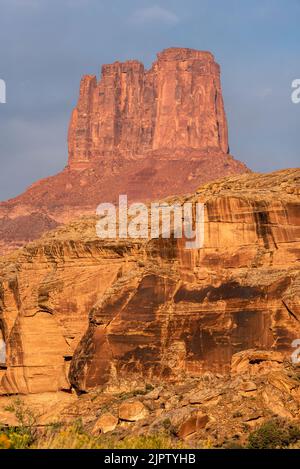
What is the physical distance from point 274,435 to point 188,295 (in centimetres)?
1085

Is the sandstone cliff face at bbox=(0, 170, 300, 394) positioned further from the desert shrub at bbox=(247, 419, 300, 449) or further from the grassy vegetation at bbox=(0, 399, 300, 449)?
the desert shrub at bbox=(247, 419, 300, 449)

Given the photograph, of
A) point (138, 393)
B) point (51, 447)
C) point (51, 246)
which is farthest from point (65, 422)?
point (51, 447)

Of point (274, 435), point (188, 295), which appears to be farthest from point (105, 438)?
point (188, 295)

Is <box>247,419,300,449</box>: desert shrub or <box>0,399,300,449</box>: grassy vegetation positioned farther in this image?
<box>247,419,300,449</box>: desert shrub

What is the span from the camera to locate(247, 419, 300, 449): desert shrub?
1714 inches

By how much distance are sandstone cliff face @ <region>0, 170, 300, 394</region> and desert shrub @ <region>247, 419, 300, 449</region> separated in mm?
5062

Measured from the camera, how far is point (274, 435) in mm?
44344

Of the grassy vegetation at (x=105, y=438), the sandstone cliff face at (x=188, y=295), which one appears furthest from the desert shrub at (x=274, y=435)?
the sandstone cliff face at (x=188, y=295)

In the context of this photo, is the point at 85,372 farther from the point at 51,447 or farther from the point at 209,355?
the point at 51,447

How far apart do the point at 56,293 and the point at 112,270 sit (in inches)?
128

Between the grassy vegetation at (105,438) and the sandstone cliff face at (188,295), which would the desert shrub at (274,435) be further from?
the sandstone cliff face at (188,295)

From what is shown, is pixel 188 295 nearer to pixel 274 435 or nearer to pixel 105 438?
pixel 274 435

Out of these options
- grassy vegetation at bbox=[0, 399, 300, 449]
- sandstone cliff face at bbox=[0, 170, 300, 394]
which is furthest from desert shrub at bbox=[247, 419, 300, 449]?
sandstone cliff face at bbox=[0, 170, 300, 394]

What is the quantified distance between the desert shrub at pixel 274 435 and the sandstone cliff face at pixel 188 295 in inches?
199
